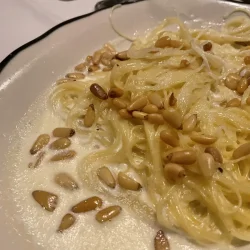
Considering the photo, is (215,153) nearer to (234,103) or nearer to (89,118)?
(234,103)

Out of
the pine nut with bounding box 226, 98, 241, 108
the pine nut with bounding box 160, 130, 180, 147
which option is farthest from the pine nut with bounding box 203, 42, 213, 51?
the pine nut with bounding box 160, 130, 180, 147

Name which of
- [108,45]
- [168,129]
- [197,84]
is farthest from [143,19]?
[168,129]

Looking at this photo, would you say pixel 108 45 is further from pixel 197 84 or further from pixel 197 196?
pixel 197 196

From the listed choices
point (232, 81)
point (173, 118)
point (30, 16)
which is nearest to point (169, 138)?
point (173, 118)

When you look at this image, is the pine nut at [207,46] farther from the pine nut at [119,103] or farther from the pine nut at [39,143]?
the pine nut at [39,143]

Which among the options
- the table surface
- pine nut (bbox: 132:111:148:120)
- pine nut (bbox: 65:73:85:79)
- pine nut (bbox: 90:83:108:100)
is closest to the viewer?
pine nut (bbox: 132:111:148:120)

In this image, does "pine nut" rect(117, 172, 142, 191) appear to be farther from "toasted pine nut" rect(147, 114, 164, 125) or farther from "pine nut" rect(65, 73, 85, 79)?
"pine nut" rect(65, 73, 85, 79)
